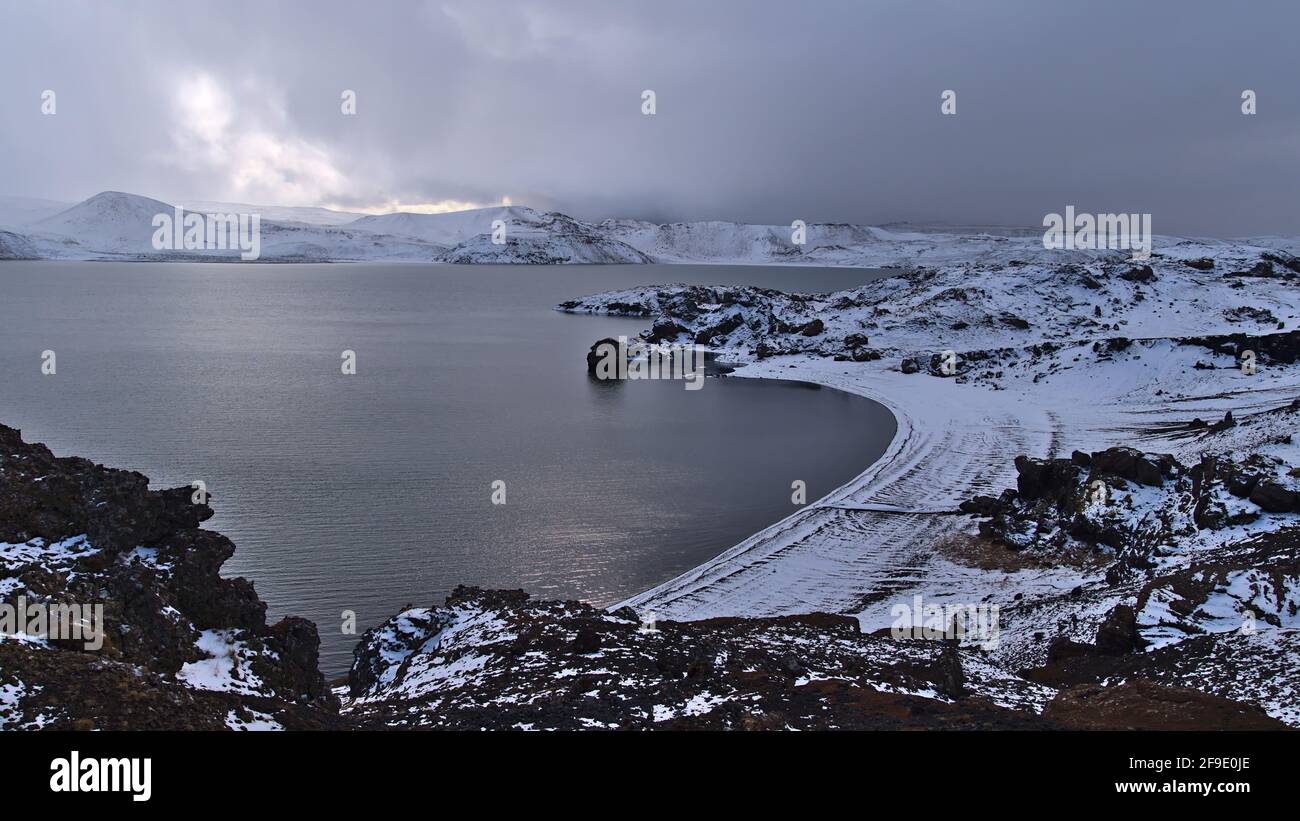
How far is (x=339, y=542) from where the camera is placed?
3073cm

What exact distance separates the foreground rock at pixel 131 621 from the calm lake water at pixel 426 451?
258 inches

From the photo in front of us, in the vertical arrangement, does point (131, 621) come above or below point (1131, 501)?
above

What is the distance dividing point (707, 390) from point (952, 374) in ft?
69.7

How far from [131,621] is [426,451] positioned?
101 ft

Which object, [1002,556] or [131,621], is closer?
[131,621]

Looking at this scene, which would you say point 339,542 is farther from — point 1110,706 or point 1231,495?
point 1231,495

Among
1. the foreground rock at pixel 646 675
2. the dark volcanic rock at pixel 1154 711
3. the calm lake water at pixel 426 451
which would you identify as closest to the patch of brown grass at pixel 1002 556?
the calm lake water at pixel 426 451

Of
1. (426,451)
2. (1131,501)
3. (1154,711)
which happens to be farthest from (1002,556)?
(426,451)

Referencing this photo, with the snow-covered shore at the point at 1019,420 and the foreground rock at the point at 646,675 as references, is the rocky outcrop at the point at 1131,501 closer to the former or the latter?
the snow-covered shore at the point at 1019,420

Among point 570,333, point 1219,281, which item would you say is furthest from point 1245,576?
point 570,333

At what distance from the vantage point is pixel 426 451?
44.9 m

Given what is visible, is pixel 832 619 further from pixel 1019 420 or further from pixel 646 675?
pixel 1019 420

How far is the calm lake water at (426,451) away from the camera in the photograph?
29.5 meters

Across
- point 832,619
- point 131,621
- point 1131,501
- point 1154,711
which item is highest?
point 131,621
